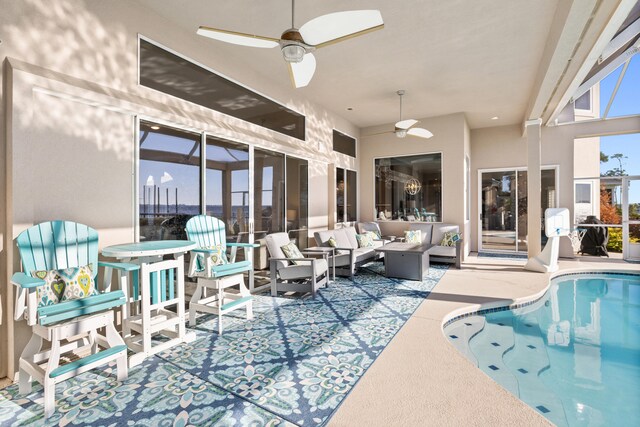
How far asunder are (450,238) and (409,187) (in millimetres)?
1966

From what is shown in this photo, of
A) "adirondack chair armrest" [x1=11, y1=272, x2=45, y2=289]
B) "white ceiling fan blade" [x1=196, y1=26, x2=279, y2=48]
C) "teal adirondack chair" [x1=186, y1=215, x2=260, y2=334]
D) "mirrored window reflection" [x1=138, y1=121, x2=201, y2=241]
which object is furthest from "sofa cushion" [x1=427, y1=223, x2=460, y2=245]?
"adirondack chair armrest" [x1=11, y1=272, x2=45, y2=289]

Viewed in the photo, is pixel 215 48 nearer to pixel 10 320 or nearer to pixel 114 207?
pixel 114 207

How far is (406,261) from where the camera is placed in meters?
5.66

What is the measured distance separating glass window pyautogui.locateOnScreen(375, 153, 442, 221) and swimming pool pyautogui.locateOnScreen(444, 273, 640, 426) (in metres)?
3.52

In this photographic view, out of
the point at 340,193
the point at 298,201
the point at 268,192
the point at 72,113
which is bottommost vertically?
the point at 298,201

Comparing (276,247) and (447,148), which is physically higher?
(447,148)

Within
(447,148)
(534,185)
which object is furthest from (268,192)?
(534,185)

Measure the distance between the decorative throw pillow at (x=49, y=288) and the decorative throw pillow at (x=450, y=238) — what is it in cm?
650

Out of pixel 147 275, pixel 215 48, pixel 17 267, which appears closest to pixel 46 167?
pixel 17 267

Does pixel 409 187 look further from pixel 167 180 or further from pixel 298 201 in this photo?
pixel 167 180

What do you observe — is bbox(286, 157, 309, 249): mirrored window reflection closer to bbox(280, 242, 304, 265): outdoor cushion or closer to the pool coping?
bbox(280, 242, 304, 265): outdoor cushion

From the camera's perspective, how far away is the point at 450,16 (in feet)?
12.0

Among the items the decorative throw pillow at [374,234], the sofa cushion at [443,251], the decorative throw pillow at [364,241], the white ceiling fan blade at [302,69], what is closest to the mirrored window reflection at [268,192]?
the decorative throw pillow at [364,241]

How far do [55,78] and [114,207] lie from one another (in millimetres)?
1208
